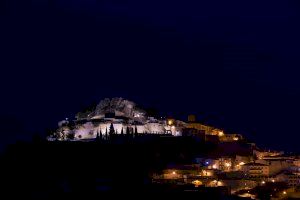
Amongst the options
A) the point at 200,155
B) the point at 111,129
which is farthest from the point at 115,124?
the point at 200,155

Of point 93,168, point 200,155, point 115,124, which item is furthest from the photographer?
point 115,124

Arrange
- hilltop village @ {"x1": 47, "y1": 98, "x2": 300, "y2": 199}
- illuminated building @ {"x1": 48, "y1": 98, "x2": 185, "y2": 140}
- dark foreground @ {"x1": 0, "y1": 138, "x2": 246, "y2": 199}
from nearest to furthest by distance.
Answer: dark foreground @ {"x1": 0, "y1": 138, "x2": 246, "y2": 199}, hilltop village @ {"x1": 47, "y1": 98, "x2": 300, "y2": 199}, illuminated building @ {"x1": 48, "y1": 98, "x2": 185, "y2": 140}

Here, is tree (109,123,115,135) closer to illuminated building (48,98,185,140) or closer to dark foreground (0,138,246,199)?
illuminated building (48,98,185,140)

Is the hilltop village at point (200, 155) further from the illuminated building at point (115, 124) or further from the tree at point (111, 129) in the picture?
the tree at point (111, 129)

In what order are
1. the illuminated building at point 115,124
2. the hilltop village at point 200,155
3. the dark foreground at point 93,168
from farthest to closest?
the illuminated building at point 115,124, the hilltop village at point 200,155, the dark foreground at point 93,168

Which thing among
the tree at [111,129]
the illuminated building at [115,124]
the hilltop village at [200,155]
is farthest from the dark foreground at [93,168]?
the illuminated building at [115,124]

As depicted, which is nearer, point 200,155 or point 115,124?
point 200,155

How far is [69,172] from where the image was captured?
1500 inches

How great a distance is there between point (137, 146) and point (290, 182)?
44.0 feet

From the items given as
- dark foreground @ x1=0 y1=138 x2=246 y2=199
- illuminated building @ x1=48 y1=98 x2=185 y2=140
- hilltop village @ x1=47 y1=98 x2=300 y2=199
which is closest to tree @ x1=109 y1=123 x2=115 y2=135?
illuminated building @ x1=48 y1=98 x2=185 y2=140

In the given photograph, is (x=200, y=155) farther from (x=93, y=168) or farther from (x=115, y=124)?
(x=115, y=124)

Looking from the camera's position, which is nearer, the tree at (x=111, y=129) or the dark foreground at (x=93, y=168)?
the dark foreground at (x=93, y=168)

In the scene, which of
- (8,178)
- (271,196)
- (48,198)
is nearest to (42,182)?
(8,178)

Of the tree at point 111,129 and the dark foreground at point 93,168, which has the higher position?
the tree at point 111,129
